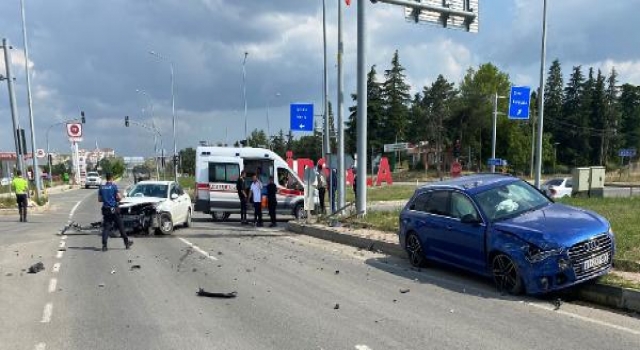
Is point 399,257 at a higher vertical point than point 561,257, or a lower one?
lower

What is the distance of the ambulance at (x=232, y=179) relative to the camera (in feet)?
68.2

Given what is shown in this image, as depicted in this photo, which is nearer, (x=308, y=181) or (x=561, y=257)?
(x=561, y=257)

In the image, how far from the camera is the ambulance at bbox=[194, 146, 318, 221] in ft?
68.2

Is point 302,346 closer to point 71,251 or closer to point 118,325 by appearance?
point 118,325

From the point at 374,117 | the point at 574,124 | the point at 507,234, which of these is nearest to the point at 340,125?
the point at 507,234

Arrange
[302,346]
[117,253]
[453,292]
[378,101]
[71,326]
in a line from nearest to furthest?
[302,346] < [71,326] < [453,292] < [117,253] < [378,101]

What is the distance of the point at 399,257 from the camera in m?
11.5

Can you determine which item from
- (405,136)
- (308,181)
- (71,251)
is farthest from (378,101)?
(71,251)

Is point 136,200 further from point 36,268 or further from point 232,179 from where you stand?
point 36,268

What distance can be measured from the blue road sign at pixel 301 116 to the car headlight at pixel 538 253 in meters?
18.8

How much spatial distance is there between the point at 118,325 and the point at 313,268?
14.8 feet

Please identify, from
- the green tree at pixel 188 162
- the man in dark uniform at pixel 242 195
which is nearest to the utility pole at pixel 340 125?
the man in dark uniform at pixel 242 195

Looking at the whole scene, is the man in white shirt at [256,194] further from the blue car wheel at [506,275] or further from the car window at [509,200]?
the blue car wheel at [506,275]

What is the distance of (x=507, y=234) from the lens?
7801mm
